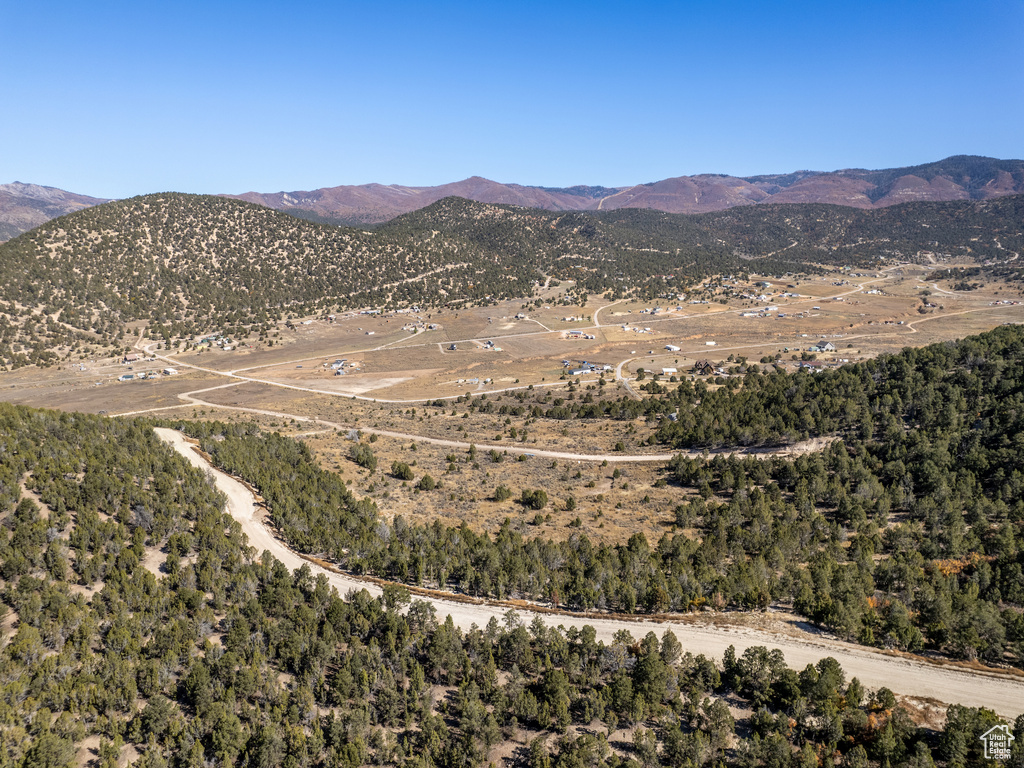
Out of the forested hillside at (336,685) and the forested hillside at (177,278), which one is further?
the forested hillside at (177,278)

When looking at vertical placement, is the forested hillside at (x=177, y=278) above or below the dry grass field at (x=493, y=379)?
above

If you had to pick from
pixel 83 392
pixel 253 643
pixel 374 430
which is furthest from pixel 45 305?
pixel 253 643

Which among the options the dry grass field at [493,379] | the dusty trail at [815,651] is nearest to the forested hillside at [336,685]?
the dusty trail at [815,651]

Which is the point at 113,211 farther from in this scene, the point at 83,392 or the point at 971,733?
the point at 971,733

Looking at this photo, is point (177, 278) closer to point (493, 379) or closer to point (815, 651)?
point (493, 379)

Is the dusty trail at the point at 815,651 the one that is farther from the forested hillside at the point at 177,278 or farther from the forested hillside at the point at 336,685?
the forested hillside at the point at 177,278

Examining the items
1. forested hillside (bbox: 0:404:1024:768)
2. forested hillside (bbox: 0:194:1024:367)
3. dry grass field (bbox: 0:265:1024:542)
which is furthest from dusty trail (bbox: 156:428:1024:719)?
forested hillside (bbox: 0:194:1024:367)
